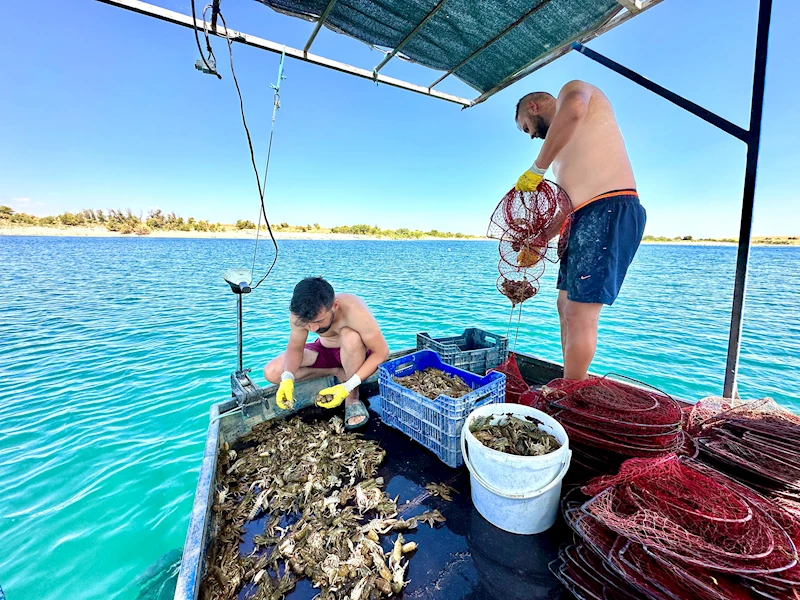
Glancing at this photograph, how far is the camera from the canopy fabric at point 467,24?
2469mm

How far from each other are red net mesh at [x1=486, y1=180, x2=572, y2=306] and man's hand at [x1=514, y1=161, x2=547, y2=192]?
0.34 ft

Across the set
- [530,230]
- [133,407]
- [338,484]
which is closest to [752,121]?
[530,230]

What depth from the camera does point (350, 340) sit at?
10.1 feet

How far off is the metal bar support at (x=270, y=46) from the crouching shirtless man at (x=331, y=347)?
2048 mm

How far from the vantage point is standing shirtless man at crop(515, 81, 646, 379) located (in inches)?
97.5

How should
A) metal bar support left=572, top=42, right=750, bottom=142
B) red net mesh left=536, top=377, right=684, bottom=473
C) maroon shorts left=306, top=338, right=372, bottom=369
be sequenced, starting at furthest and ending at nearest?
maroon shorts left=306, top=338, right=372, bottom=369 < metal bar support left=572, top=42, right=750, bottom=142 < red net mesh left=536, top=377, right=684, bottom=473

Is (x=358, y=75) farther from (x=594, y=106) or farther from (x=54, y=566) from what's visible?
(x=54, y=566)

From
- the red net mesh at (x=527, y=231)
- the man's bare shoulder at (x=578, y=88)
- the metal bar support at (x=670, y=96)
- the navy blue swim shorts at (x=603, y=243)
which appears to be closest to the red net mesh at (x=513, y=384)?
the red net mesh at (x=527, y=231)

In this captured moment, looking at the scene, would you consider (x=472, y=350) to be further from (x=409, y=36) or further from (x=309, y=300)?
(x=409, y=36)

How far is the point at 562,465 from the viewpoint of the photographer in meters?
1.74

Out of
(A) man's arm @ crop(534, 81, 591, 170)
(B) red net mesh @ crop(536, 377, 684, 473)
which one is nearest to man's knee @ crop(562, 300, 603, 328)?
(B) red net mesh @ crop(536, 377, 684, 473)

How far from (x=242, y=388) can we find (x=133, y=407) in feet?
13.2

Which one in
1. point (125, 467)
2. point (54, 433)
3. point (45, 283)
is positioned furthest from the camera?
point (45, 283)

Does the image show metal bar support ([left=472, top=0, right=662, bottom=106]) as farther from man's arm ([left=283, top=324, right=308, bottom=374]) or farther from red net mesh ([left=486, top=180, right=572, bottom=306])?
man's arm ([left=283, top=324, right=308, bottom=374])
